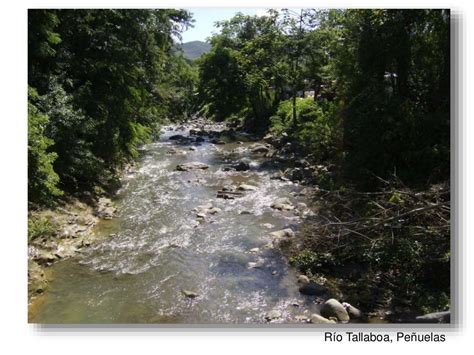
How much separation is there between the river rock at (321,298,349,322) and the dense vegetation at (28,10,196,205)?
584 centimetres

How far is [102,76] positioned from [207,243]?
20.2ft

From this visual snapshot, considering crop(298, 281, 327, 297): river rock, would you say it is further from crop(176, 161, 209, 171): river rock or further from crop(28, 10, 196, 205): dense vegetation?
crop(176, 161, 209, 171): river rock

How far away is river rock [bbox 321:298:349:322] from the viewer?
6.69m

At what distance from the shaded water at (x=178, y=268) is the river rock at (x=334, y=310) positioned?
338 millimetres

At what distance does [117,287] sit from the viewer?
7816 millimetres

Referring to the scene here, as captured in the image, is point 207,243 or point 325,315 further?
point 207,243

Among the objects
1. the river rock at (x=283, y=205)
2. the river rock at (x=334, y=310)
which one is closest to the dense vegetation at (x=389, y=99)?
the river rock at (x=283, y=205)

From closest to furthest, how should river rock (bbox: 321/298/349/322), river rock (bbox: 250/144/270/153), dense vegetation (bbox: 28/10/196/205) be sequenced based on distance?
1. river rock (bbox: 321/298/349/322)
2. dense vegetation (bbox: 28/10/196/205)
3. river rock (bbox: 250/144/270/153)

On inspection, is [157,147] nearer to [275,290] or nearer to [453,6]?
[275,290]

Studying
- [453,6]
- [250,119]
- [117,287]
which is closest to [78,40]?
[117,287]

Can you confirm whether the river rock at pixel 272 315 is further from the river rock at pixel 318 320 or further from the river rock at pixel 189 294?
the river rock at pixel 189 294

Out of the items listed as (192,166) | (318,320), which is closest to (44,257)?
(318,320)

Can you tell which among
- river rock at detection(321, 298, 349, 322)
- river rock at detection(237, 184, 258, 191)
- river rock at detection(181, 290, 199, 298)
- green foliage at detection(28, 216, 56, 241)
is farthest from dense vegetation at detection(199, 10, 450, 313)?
green foliage at detection(28, 216, 56, 241)

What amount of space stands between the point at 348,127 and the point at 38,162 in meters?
7.50
